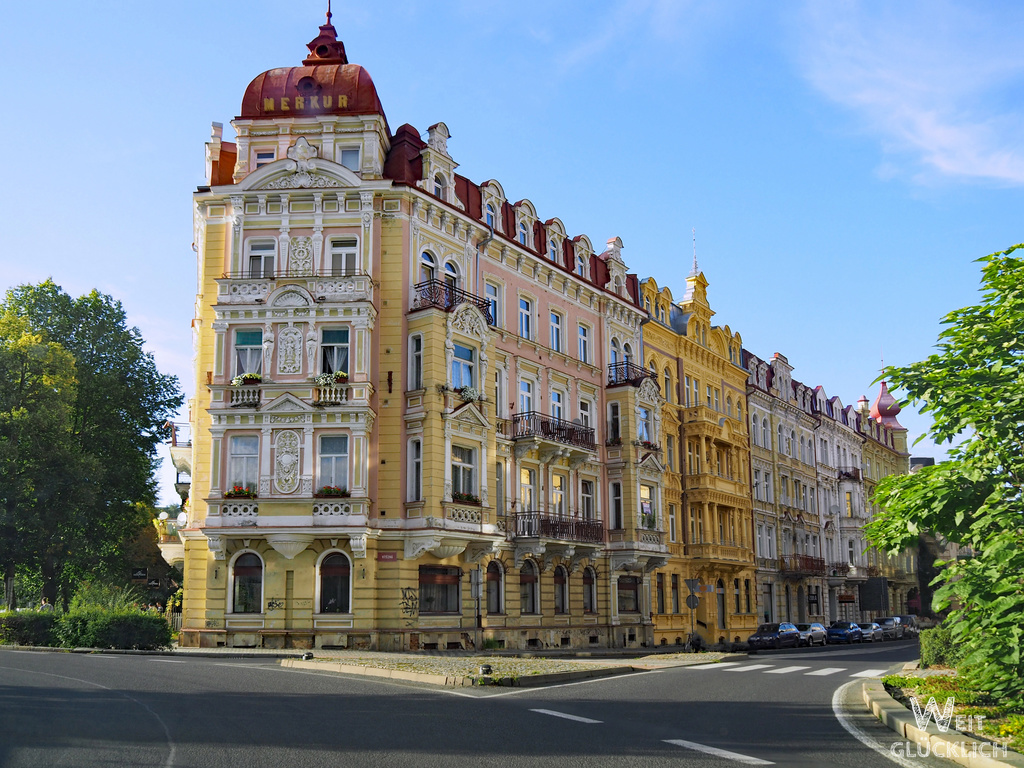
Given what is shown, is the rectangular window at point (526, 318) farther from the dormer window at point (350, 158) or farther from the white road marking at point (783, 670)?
the white road marking at point (783, 670)

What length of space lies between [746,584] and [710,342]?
13.7 m

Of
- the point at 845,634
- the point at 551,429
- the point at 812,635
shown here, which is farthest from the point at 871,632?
the point at 551,429

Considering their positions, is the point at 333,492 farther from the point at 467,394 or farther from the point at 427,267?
the point at 427,267

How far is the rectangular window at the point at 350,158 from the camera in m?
33.3

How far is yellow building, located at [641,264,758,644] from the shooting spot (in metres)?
46.5

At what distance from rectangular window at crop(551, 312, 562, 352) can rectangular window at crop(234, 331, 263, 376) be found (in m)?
13.1

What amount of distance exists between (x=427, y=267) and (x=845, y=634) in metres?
33.3

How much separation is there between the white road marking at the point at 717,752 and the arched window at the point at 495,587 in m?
23.4

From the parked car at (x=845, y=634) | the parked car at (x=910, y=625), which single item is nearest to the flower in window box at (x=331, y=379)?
the parked car at (x=845, y=634)

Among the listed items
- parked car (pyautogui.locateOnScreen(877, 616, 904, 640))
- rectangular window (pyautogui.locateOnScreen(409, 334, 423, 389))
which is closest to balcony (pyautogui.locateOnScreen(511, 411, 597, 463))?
rectangular window (pyautogui.locateOnScreen(409, 334, 423, 389))

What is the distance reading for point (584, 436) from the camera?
3944 centimetres

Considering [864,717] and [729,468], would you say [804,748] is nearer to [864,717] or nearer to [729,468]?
[864,717]

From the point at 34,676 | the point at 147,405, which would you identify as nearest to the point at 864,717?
the point at 34,676

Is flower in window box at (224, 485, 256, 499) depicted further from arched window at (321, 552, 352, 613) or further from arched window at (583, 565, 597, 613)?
arched window at (583, 565, 597, 613)
